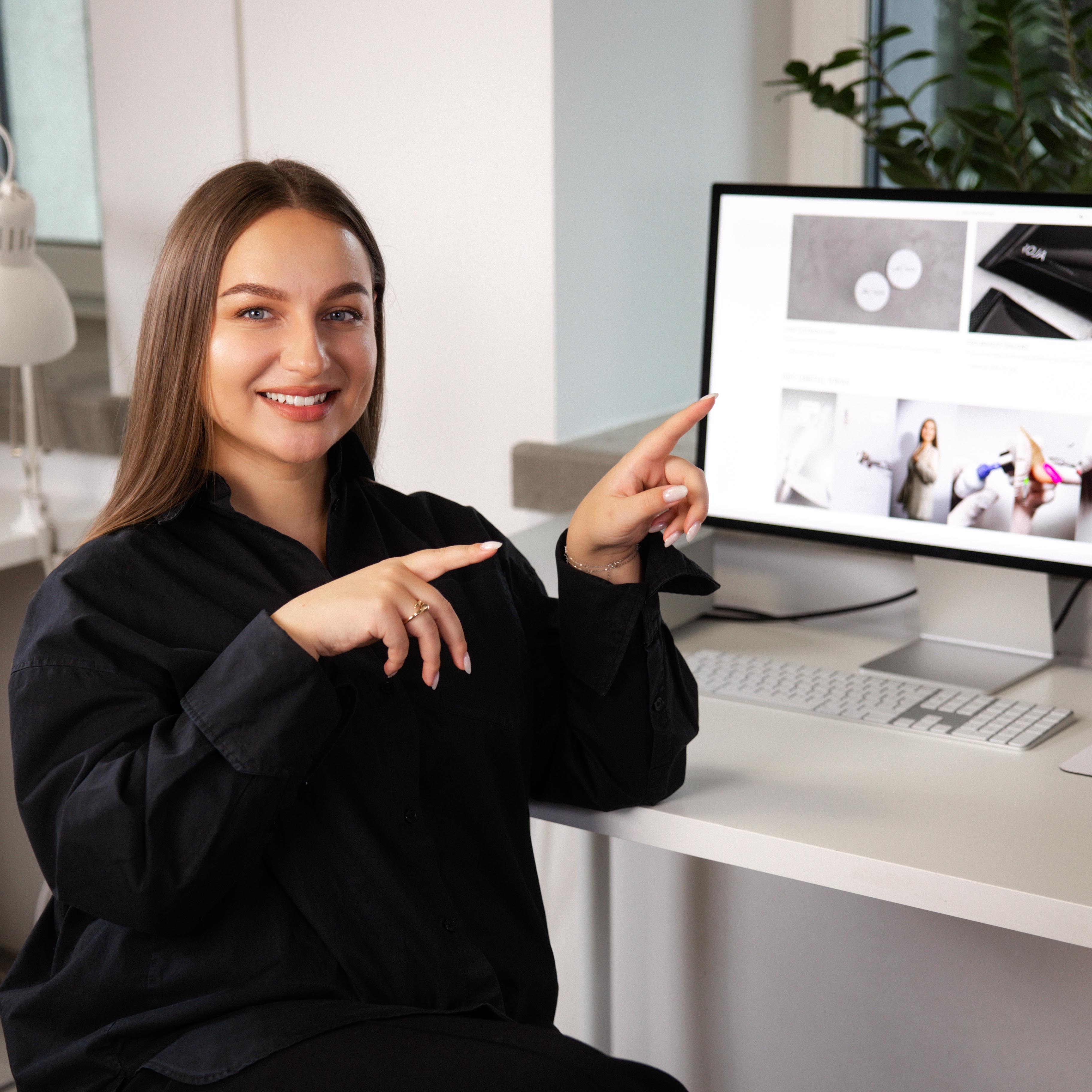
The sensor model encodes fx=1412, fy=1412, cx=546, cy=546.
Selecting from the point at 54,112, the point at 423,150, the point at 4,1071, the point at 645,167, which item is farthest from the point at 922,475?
the point at 54,112

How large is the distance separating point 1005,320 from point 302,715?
29.1 inches

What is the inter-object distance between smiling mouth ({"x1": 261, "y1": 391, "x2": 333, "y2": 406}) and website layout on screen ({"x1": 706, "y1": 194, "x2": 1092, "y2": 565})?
1.71 feet

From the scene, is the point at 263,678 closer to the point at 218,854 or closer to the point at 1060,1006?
the point at 218,854

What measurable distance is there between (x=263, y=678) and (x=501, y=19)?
3.45ft

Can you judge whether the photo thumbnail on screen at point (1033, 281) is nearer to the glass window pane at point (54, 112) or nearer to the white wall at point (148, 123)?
the white wall at point (148, 123)

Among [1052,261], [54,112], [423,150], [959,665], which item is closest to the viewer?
[1052,261]

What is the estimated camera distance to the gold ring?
2.78 feet

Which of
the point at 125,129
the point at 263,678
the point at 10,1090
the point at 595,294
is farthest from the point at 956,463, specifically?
the point at 10,1090

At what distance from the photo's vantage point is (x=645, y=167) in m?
1.77

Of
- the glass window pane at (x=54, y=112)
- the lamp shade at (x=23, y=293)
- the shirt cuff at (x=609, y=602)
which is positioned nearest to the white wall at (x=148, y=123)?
the lamp shade at (x=23, y=293)

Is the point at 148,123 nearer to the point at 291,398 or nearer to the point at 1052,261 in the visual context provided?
the point at 291,398

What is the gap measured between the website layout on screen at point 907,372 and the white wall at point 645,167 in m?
0.36

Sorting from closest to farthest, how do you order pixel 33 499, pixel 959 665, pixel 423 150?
pixel 959 665 < pixel 423 150 < pixel 33 499

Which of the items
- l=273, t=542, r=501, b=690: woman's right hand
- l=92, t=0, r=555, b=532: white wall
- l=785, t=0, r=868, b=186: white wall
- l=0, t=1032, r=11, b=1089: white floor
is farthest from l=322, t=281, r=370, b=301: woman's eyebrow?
l=0, t=1032, r=11, b=1089: white floor
